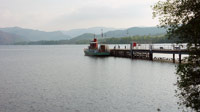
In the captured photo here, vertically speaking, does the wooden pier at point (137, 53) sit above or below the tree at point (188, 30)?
below

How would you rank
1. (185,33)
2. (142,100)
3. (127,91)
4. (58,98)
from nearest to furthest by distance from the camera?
(185,33)
(142,100)
(58,98)
(127,91)

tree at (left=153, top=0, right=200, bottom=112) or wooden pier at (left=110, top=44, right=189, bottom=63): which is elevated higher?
tree at (left=153, top=0, right=200, bottom=112)

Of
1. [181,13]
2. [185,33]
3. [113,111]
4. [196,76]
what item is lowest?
[113,111]

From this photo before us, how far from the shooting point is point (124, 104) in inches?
1107

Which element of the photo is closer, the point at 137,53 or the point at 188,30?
the point at 188,30

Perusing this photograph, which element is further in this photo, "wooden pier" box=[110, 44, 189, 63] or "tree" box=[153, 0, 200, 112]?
"wooden pier" box=[110, 44, 189, 63]

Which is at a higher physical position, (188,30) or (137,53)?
(188,30)

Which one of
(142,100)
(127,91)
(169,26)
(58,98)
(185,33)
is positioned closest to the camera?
(185,33)

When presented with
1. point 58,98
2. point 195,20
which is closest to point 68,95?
point 58,98

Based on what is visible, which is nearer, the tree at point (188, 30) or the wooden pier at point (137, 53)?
the tree at point (188, 30)

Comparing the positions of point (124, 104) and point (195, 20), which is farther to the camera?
point (124, 104)

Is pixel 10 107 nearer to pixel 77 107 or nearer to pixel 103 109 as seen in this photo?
pixel 77 107

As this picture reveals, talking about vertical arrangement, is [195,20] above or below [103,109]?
above

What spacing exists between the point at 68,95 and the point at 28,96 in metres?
5.49
